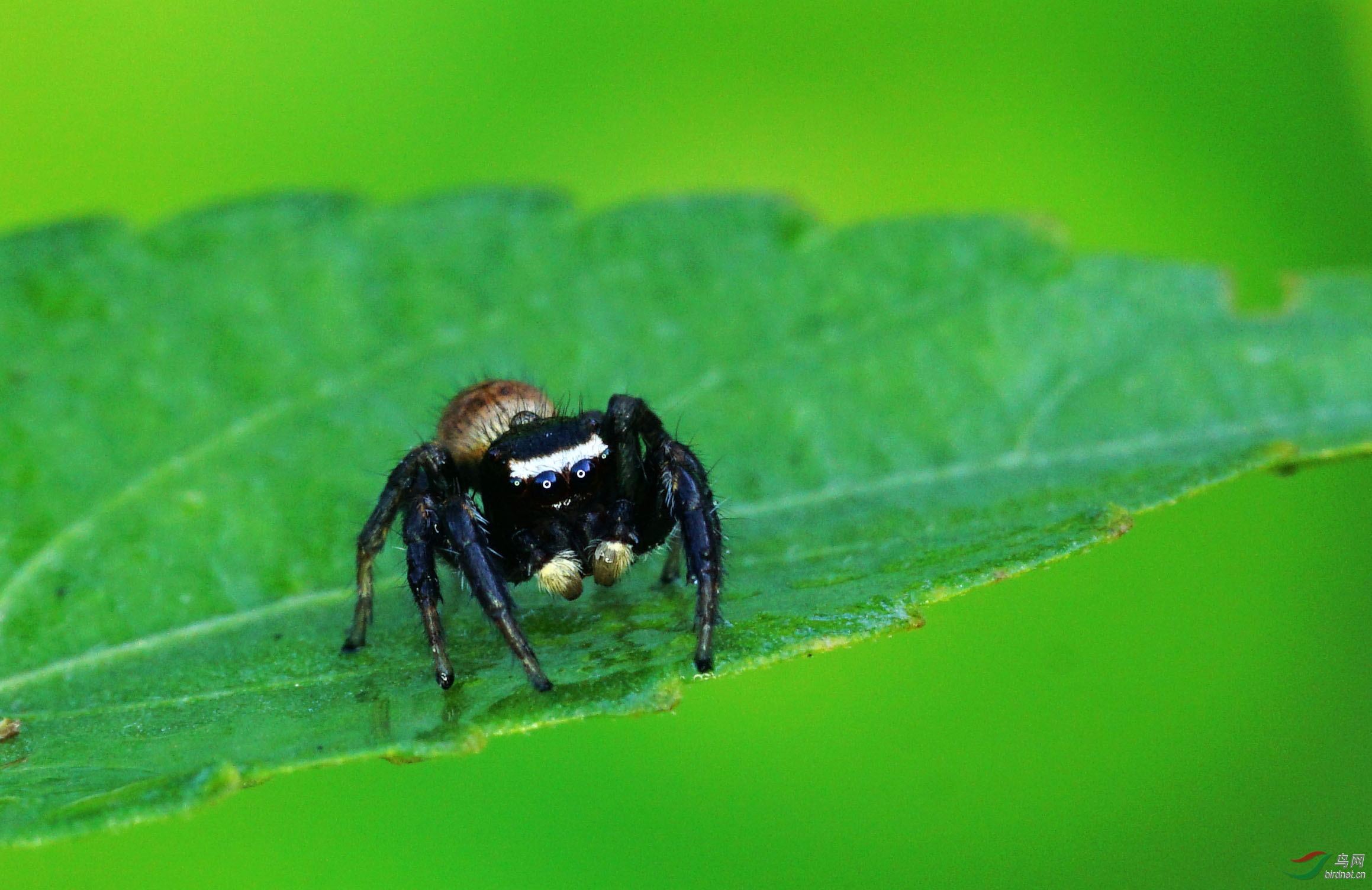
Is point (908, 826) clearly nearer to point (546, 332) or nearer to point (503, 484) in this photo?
point (503, 484)

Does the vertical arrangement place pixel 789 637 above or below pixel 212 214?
below

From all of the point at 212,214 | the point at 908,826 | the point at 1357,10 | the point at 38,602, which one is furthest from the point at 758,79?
the point at 38,602

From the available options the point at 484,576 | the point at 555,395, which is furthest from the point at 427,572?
the point at 555,395

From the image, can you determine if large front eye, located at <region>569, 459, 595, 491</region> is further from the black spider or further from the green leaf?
the green leaf

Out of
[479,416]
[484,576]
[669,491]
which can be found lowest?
[484,576]

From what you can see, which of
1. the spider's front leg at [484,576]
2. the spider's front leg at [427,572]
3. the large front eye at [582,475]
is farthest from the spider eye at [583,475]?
the spider's front leg at [427,572]

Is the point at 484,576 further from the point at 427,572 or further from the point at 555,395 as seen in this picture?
the point at 555,395
